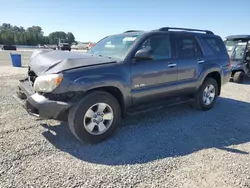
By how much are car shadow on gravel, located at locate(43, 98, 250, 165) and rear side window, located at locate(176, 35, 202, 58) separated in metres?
1.38

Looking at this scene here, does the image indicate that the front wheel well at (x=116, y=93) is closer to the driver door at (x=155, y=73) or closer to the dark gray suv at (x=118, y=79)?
the dark gray suv at (x=118, y=79)

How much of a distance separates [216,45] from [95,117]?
13.0ft

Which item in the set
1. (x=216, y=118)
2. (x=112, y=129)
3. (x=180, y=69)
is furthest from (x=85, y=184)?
(x=216, y=118)

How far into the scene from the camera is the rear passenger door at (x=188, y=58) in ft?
15.0

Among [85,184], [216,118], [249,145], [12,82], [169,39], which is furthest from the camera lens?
[12,82]

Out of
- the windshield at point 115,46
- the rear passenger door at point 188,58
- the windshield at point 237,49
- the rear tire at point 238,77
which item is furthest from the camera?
the windshield at point 237,49

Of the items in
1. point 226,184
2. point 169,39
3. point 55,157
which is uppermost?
point 169,39

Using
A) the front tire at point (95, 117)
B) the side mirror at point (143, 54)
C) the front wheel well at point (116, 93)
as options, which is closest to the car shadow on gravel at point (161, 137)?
the front tire at point (95, 117)

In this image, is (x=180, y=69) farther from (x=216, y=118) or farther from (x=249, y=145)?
(x=249, y=145)

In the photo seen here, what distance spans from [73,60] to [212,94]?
12.2ft

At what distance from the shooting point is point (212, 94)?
5480 mm

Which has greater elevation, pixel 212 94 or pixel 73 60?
pixel 73 60

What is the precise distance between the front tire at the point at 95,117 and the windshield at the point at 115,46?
2.84 feet

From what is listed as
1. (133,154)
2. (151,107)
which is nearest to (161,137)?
(151,107)
